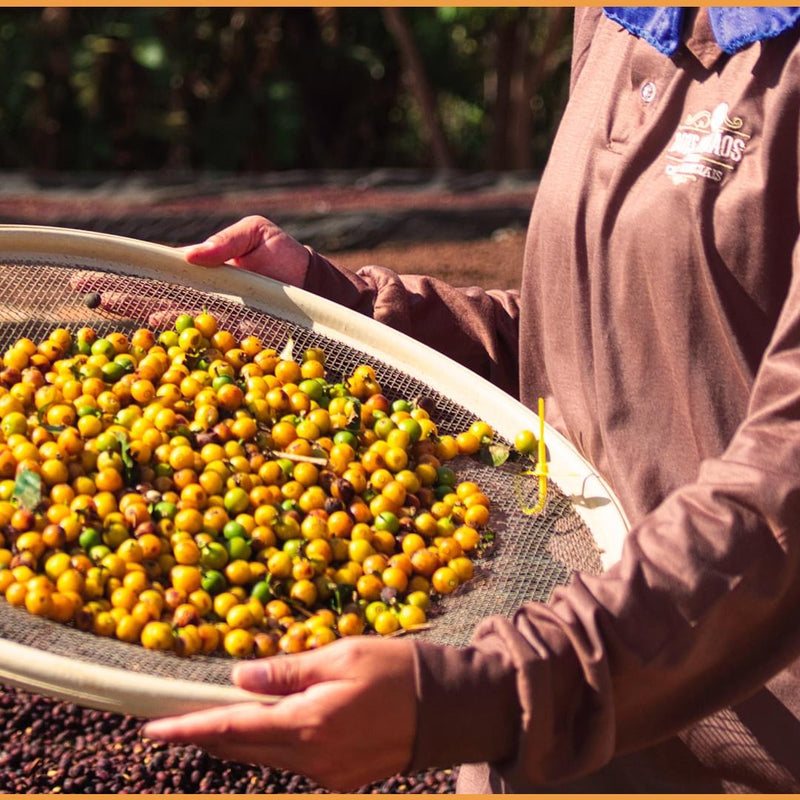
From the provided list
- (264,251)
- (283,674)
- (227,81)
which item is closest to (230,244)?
(264,251)

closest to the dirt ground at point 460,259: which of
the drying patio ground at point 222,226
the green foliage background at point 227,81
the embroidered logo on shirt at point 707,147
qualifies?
the drying patio ground at point 222,226

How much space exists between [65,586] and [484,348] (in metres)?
1.03

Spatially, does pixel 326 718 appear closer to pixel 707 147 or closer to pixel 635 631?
pixel 635 631

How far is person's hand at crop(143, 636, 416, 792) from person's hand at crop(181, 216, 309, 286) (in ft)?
3.64

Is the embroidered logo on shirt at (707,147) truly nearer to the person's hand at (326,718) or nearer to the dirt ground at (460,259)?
the person's hand at (326,718)

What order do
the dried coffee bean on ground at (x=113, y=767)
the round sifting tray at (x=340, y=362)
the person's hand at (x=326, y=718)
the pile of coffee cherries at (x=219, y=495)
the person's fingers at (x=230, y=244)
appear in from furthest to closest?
1. the dried coffee bean on ground at (x=113, y=767)
2. the person's fingers at (x=230, y=244)
3. the round sifting tray at (x=340, y=362)
4. the pile of coffee cherries at (x=219, y=495)
5. the person's hand at (x=326, y=718)

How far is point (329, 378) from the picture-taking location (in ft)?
7.51

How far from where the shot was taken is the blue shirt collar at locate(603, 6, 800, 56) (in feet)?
5.28

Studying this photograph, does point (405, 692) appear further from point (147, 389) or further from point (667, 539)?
point (147, 389)

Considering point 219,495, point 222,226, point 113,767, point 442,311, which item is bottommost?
point 222,226

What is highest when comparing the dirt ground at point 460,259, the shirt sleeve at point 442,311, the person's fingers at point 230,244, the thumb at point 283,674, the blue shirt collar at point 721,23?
the blue shirt collar at point 721,23

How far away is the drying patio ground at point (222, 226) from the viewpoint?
3.24 m

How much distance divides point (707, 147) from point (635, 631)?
0.75 m

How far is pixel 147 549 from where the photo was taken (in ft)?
5.86
